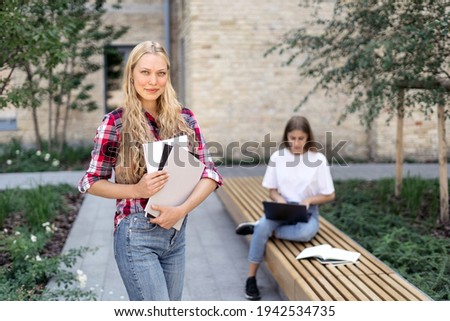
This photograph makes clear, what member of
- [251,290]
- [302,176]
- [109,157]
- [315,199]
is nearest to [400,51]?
[302,176]

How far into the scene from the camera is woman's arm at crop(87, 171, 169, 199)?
234 cm

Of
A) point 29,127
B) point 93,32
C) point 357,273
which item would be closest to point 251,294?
point 357,273

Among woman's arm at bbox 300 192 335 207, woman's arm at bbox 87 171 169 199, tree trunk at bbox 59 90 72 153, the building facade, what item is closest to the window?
tree trunk at bbox 59 90 72 153

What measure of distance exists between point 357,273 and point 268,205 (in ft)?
3.24

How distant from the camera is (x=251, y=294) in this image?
462cm

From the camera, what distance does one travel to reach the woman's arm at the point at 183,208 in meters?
2.38

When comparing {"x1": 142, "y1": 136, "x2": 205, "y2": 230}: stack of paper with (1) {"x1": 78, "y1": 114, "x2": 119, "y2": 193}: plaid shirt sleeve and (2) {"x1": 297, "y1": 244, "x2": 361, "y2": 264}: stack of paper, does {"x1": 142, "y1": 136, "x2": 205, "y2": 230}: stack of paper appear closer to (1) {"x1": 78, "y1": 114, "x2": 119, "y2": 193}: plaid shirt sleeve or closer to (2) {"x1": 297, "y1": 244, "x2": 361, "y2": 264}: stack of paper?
(1) {"x1": 78, "y1": 114, "x2": 119, "y2": 193}: plaid shirt sleeve

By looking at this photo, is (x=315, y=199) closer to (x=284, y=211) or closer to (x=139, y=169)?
(x=284, y=211)

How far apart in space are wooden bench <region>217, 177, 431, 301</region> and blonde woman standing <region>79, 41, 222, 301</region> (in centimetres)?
139

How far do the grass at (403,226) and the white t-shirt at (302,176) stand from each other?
2.77 feet

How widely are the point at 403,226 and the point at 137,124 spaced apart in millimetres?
4439
